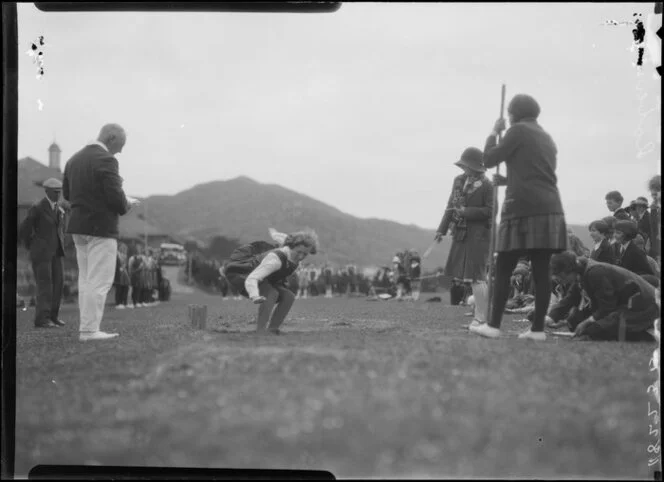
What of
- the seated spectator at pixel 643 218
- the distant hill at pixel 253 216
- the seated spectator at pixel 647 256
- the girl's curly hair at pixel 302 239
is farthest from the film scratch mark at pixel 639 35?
the girl's curly hair at pixel 302 239

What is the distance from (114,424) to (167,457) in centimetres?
36

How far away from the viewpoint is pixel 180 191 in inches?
232

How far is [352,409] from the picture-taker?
3713 millimetres

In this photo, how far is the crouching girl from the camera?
583 centimetres

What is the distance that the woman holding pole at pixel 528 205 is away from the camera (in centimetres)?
508

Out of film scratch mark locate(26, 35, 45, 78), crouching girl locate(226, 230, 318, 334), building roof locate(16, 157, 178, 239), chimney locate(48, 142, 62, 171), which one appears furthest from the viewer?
building roof locate(16, 157, 178, 239)

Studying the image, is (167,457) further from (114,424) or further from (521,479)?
(521,479)

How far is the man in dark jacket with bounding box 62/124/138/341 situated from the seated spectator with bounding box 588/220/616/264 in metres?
4.04

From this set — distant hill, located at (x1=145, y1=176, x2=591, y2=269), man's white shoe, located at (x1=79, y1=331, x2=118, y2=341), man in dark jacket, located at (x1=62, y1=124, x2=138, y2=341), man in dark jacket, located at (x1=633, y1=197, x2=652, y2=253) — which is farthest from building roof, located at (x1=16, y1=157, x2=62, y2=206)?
man in dark jacket, located at (x1=633, y1=197, x2=652, y2=253)

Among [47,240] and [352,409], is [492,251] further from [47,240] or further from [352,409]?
[47,240]

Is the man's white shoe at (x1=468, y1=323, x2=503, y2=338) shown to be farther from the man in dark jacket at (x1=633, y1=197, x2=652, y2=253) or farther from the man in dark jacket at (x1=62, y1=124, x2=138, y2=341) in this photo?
the man in dark jacket at (x1=62, y1=124, x2=138, y2=341)

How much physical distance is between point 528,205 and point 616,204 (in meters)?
0.88

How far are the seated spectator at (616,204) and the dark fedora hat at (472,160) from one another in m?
0.99

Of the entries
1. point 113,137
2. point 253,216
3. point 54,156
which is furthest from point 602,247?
point 54,156
